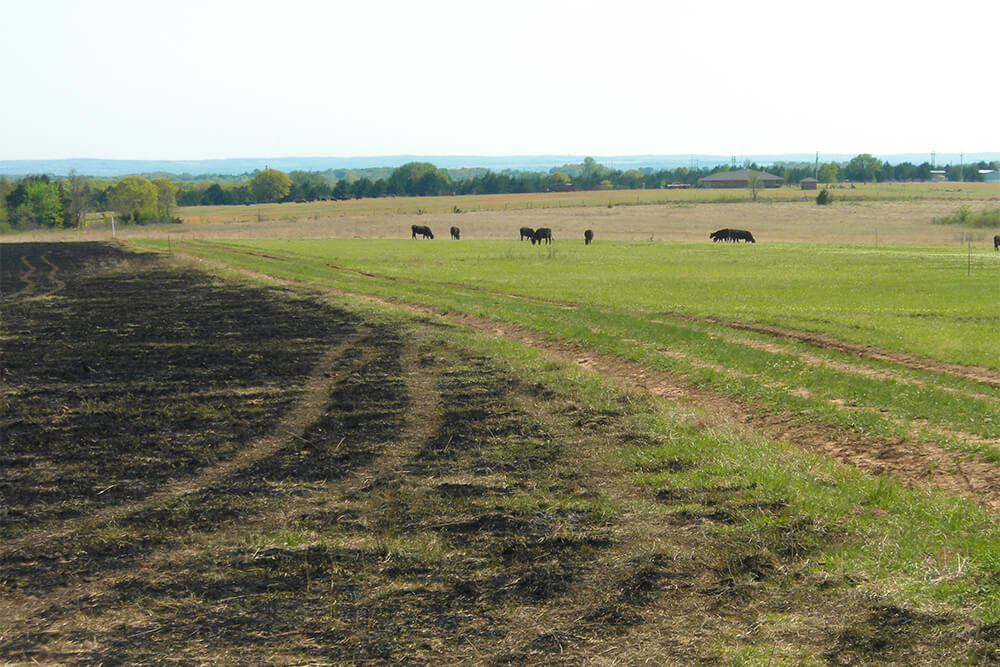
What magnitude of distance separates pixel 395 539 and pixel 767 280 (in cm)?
2687

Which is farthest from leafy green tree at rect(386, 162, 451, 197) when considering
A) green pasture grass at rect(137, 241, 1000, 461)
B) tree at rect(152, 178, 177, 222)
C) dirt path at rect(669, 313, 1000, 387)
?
dirt path at rect(669, 313, 1000, 387)

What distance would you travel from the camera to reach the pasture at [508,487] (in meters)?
6.83

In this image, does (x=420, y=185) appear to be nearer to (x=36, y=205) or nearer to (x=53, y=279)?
(x=36, y=205)

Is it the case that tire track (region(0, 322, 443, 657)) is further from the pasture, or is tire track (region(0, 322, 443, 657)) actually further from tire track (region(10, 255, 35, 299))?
tire track (region(10, 255, 35, 299))

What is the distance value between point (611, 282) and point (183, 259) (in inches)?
1031

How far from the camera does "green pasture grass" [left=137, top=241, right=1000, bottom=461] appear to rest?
12.7 m

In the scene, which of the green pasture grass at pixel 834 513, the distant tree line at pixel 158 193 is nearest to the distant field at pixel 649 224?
the distant tree line at pixel 158 193

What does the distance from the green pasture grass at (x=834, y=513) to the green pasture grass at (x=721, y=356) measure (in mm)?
2052

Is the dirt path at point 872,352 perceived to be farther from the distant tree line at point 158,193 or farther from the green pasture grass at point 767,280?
the distant tree line at point 158,193

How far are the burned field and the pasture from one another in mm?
37

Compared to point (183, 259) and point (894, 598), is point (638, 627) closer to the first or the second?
point (894, 598)

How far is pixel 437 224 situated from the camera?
87.9m

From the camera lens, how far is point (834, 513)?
9000mm

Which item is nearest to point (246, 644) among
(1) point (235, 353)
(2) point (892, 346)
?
(1) point (235, 353)
